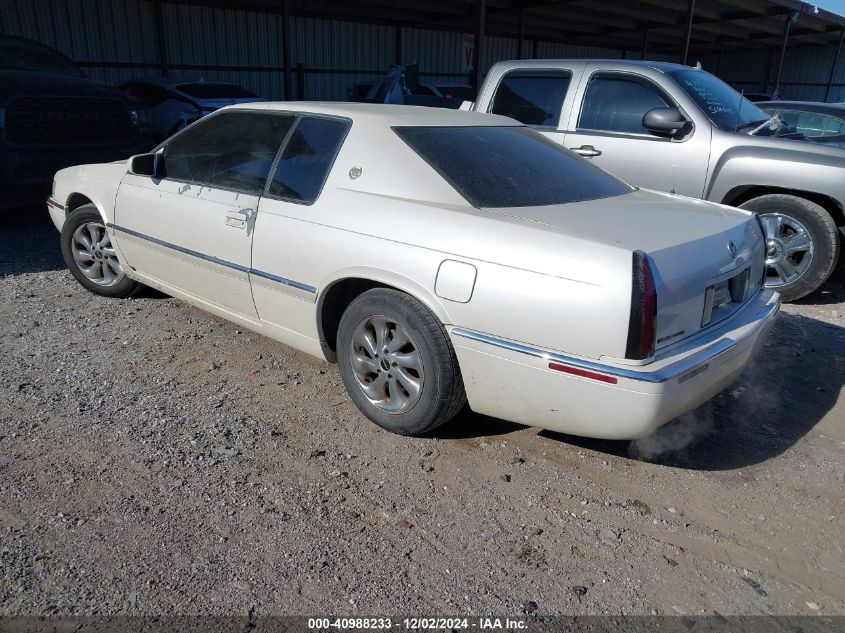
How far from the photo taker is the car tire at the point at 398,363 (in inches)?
118

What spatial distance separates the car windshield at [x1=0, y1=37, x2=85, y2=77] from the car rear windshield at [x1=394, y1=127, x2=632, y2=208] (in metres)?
6.36

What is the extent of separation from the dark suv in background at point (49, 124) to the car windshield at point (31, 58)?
0.06 ft

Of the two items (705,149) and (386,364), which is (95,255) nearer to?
(386,364)

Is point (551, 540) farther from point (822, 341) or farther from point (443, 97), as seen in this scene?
point (443, 97)

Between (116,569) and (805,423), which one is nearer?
(116,569)

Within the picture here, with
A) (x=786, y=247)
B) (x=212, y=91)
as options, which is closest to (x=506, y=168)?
(x=786, y=247)

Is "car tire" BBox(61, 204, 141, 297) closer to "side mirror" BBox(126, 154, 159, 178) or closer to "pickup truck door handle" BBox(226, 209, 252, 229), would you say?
"side mirror" BBox(126, 154, 159, 178)

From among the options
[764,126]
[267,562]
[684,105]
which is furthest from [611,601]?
[764,126]

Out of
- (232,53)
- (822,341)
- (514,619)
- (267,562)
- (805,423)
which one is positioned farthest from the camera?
(232,53)

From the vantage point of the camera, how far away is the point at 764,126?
5754mm

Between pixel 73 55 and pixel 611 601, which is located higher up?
pixel 73 55

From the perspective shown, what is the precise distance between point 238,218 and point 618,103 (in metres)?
3.81

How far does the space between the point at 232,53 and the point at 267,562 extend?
16855mm

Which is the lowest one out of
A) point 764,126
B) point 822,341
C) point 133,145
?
point 822,341
